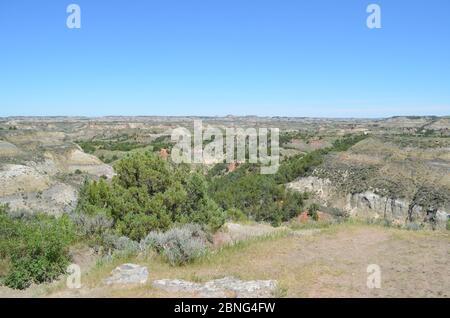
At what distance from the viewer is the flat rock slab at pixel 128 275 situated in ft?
26.7

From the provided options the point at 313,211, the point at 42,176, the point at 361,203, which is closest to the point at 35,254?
the point at 313,211

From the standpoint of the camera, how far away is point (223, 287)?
26.2 ft

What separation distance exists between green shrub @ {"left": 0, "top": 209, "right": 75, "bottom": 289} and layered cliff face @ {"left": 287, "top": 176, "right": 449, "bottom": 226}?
24.7 metres

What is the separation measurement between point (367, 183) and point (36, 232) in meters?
33.1

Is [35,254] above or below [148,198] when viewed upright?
below

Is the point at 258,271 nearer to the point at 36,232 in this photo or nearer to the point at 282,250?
the point at 282,250

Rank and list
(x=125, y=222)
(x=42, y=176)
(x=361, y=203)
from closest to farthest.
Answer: (x=125, y=222), (x=361, y=203), (x=42, y=176)

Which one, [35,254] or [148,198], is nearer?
[35,254]

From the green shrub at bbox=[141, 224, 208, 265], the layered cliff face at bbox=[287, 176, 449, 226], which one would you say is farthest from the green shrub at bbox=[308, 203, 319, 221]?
the green shrub at bbox=[141, 224, 208, 265]

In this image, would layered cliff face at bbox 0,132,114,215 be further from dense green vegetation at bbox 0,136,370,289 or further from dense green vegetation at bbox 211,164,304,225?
dense green vegetation at bbox 211,164,304,225

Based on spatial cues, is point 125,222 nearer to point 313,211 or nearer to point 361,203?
point 313,211

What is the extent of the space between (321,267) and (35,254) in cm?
658
